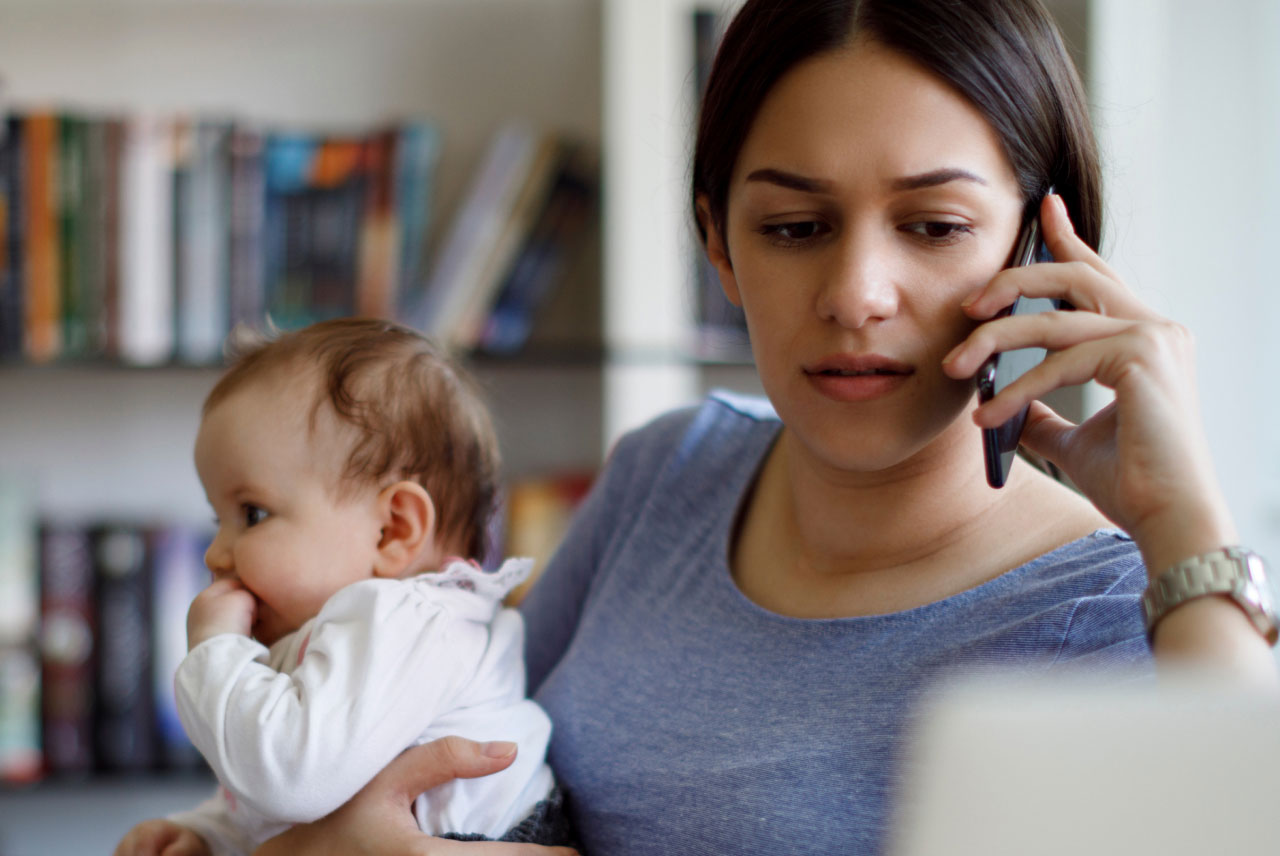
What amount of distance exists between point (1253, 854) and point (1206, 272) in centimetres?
194

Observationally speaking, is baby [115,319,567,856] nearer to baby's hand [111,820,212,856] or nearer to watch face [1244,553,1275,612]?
baby's hand [111,820,212,856]

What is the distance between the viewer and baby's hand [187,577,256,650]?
2.92 feet

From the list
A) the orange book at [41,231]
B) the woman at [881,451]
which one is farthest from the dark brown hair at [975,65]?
the orange book at [41,231]

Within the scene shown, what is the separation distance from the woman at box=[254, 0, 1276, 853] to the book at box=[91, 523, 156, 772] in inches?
48.2

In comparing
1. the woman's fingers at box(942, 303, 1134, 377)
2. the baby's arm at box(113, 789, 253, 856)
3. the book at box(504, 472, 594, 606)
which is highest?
the woman's fingers at box(942, 303, 1134, 377)

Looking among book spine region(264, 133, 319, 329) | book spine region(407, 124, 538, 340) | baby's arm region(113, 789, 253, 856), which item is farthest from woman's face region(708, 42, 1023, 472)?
book spine region(264, 133, 319, 329)

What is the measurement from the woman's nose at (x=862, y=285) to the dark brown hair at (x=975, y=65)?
134 millimetres

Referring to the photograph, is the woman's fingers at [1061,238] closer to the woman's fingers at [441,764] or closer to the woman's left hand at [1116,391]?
the woman's left hand at [1116,391]

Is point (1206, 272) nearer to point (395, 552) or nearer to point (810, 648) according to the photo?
point (810, 648)

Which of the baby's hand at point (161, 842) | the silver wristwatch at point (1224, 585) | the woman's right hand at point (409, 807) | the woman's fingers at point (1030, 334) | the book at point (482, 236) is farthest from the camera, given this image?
the book at point (482, 236)

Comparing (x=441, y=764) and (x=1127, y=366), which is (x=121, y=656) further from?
(x=1127, y=366)

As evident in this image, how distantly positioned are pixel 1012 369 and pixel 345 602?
560mm

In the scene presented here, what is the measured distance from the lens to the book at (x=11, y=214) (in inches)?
74.0

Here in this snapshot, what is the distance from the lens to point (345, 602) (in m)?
0.88
